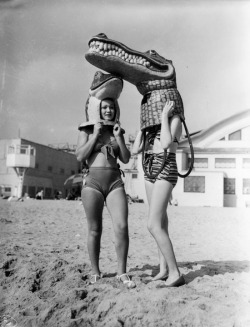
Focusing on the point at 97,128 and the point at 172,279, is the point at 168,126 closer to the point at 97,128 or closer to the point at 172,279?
the point at 97,128

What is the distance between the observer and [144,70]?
3.20m

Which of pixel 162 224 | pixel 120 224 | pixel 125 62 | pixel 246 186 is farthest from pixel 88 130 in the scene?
pixel 246 186

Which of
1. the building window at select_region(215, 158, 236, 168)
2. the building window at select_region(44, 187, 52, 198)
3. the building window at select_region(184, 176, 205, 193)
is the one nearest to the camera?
the building window at select_region(184, 176, 205, 193)

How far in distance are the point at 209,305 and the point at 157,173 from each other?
42.7 inches

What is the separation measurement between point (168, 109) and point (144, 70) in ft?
1.39

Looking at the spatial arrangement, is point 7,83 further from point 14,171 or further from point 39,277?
point 14,171

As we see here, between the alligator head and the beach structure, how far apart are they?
26.5 m

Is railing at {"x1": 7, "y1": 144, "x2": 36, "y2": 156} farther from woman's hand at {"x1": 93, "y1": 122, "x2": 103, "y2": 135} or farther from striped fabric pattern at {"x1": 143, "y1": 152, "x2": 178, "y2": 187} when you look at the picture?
striped fabric pattern at {"x1": 143, "y1": 152, "x2": 178, "y2": 187}

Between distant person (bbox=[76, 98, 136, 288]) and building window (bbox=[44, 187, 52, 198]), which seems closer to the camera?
distant person (bbox=[76, 98, 136, 288])

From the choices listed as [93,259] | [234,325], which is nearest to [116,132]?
[93,259]

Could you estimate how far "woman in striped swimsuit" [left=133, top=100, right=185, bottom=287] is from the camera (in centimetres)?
300

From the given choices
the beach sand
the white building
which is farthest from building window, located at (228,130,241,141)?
the beach sand

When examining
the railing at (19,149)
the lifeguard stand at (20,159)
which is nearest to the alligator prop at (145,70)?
the lifeguard stand at (20,159)

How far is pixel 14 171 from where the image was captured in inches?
1242
